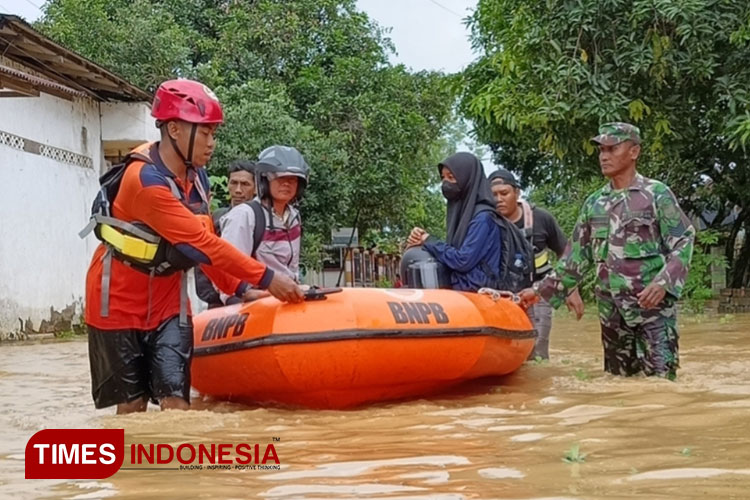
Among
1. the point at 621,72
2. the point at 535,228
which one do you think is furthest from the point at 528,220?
the point at 621,72

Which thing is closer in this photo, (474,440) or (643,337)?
(474,440)

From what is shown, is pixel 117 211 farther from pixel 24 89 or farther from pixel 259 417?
pixel 24 89

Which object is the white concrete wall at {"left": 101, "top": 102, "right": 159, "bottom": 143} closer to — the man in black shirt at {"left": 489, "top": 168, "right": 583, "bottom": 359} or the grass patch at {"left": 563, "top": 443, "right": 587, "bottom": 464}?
the man in black shirt at {"left": 489, "top": 168, "right": 583, "bottom": 359}

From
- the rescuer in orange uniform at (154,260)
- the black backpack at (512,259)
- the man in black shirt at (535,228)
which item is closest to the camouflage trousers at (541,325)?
the man in black shirt at (535,228)

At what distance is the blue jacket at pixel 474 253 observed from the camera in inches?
229

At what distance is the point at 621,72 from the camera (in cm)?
1213

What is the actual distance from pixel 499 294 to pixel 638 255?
2.58ft

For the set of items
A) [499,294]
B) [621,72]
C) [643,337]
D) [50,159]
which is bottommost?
[643,337]

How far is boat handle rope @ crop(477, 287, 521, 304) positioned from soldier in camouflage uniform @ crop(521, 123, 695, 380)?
1.62 ft

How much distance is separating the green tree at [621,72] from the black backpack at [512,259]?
5.64 meters

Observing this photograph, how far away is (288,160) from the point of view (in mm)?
5676

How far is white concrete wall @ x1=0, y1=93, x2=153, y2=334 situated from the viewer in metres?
13.1

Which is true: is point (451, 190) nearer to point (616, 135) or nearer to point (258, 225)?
point (616, 135)

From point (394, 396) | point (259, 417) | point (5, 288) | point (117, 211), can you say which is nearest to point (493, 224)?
point (394, 396)
